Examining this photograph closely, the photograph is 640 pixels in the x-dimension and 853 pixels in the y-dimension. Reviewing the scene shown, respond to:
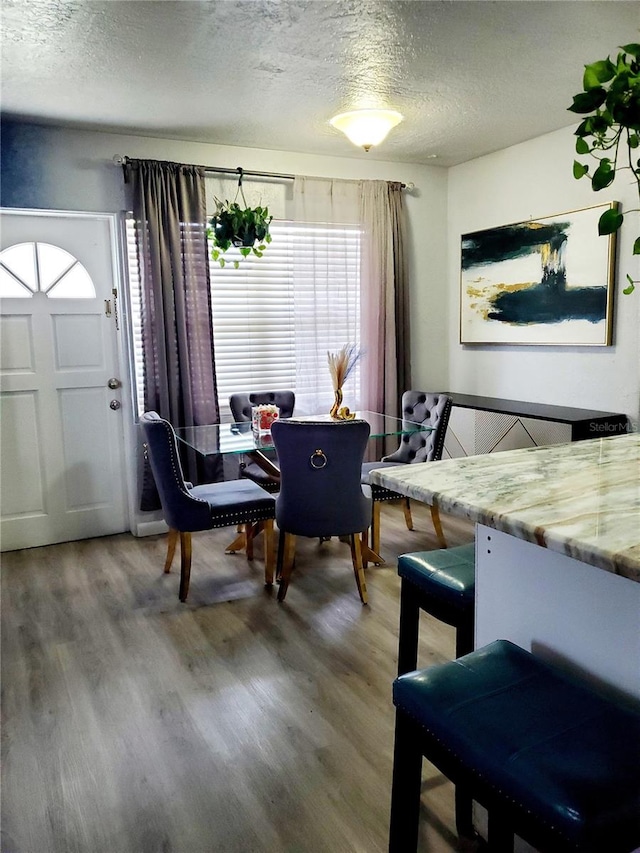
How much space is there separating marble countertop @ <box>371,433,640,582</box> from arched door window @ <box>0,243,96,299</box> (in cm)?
330

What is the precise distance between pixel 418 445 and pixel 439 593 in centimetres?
248

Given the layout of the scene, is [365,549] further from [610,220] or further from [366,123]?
[610,220]

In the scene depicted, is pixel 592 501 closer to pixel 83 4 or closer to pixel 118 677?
pixel 118 677

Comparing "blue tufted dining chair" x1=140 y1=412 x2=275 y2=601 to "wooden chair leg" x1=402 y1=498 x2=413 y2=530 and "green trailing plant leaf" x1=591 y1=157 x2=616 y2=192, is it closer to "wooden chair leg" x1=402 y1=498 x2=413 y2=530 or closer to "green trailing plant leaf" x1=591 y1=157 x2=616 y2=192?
"wooden chair leg" x1=402 y1=498 x2=413 y2=530

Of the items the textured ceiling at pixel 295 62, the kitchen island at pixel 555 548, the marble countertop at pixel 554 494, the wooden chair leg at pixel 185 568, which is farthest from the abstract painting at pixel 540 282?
the wooden chair leg at pixel 185 568

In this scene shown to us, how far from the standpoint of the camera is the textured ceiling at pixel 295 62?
2.46 m

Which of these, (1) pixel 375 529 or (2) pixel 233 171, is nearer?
(1) pixel 375 529

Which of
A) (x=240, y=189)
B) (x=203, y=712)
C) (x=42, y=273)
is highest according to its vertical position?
(x=240, y=189)

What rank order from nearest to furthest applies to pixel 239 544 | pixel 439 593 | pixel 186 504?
pixel 439 593 < pixel 186 504 < pixel 239 544

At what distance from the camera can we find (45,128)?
379 cm

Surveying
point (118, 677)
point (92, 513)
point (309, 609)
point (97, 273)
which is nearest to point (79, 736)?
point (118, 677)

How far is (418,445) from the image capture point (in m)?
4.12

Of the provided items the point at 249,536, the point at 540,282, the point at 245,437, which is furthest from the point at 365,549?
the point at 540,282

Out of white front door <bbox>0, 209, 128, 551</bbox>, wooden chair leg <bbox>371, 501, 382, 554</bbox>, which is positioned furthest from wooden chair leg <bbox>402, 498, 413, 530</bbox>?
Result: white front door <bbox>0, 209, 128, 551</bbox>
